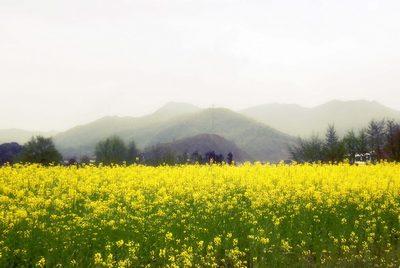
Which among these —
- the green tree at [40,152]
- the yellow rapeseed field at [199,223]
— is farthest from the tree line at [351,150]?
the green tree at [40,152]

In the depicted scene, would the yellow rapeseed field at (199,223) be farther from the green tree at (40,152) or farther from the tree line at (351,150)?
the green tree at (40,152)

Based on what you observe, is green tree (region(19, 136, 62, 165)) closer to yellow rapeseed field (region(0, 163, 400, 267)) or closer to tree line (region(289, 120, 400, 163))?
tree line (region(289, 120, 400, 163))

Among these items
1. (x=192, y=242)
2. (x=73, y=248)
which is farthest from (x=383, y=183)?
(x=73, y=248)

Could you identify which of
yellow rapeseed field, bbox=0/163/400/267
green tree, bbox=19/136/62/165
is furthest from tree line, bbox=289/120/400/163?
green tree, bbox=19/136/62/165

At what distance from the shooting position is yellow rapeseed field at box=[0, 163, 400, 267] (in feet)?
32.7

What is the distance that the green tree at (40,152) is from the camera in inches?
1865

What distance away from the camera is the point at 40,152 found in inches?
1935

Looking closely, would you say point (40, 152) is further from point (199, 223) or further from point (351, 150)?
point (199, 223)

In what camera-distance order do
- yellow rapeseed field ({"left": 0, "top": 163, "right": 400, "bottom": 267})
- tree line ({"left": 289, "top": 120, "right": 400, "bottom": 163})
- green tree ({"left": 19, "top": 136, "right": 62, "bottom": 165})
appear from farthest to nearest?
green tree ({"left": 19, "top": 136, "right": 62, "bottom": 165}) < tree line ({"left": 289, "top": 120, "right": 400, "bottom": 163}) < yellow rapeseed field ({"left": 0, "top": 163, "right": 400, "bottom": 267})

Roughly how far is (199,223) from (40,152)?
40092 mm

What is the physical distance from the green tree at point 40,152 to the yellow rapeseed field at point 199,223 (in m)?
28.3

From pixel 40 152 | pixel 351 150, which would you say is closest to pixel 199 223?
pixel 40 152

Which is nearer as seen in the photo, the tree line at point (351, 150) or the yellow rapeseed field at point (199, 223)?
the yellow rapeseed field at point (199, 223)

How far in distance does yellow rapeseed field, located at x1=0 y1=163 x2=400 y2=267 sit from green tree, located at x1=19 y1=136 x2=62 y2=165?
92.8ft
